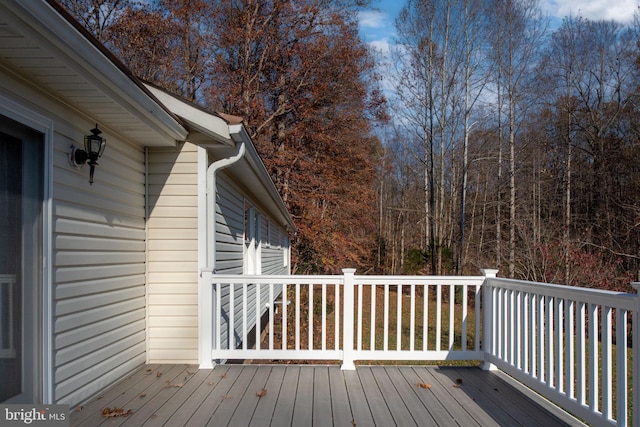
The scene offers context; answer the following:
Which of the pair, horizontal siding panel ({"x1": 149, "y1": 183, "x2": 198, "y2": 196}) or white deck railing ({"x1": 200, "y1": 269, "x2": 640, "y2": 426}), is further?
horizontal siding panel ({"x1": 149, "y1": 183, "x2": 198, "y2": 196})

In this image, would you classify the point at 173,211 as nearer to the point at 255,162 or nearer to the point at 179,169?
the point at 179,169

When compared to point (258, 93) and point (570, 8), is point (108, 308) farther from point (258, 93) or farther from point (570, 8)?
point (570, 8)

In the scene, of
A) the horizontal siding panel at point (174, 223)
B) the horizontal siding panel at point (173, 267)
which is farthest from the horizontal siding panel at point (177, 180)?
the horizontal siding panel at point (173, 267)

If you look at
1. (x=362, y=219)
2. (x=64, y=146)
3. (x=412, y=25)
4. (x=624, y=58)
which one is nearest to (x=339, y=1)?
(x=412, y=25)

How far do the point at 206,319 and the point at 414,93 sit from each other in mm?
14117

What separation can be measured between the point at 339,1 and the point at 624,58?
392 inches

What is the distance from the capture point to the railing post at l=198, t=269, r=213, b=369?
13.8ft

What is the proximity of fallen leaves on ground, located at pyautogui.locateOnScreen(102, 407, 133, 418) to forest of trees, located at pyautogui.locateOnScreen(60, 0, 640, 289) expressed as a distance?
1123 centimetres

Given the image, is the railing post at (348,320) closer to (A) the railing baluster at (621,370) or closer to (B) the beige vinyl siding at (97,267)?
(B) the beige vinyl siding at (97,267)

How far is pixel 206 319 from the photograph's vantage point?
4219 mm

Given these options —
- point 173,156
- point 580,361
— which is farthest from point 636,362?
point 173,156

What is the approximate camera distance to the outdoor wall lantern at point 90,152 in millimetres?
3203

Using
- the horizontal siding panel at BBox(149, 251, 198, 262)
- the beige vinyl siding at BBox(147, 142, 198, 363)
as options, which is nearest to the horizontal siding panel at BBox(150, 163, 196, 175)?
the beige vinyl siding at BBox(147, 142, 198, 363)

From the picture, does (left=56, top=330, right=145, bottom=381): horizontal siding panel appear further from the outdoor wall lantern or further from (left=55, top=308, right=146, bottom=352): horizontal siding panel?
the outdoor wall lantern
